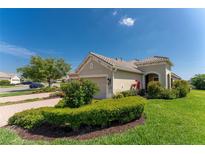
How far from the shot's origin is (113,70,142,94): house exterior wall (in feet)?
48.1

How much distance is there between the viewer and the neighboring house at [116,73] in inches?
578

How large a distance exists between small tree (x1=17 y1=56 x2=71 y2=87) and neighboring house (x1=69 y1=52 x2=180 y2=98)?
11.8 metres

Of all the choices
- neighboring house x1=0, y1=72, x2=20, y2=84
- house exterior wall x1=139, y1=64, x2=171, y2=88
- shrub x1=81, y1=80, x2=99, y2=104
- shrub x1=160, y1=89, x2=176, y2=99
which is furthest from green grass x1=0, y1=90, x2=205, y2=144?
A: neighboring house x1=0, y1=72, x2=20, y2=84

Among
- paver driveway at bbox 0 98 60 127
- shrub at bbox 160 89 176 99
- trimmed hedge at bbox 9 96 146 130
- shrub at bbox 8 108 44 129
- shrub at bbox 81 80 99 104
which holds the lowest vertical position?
paver driveway at bbox 0 98 60 127

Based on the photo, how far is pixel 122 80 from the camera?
15.7 meters

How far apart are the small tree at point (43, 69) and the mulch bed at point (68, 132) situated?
22.2 m

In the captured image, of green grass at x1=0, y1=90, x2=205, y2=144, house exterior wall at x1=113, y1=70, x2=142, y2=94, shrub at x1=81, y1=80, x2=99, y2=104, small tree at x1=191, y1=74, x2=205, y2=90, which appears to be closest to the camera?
green grass at x1=0, y1=90, x2=205, y2=144

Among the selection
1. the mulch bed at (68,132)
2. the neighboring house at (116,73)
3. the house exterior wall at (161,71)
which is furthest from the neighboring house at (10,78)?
the mulch bed at (68,132)

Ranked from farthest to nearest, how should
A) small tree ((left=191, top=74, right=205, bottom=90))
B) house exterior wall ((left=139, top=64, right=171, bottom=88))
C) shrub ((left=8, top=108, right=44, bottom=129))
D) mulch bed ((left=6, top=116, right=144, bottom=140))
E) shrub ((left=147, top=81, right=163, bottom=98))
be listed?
small tree ((left=191, top=74, right=205, bottom=90)) < house exterior wall ((left=139, top=64, right=171, bottom=88)) < shrub ((left=147, top=81, right=163, bottom=98)) < shrub ((left=8, top=108, right=44, bottom=129)) < mulch bed ((left=6, top=116, right=144, bottom=140))

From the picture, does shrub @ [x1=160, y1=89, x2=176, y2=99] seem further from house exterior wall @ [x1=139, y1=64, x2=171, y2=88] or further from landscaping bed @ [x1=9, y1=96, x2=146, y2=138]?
landscaping bed @ [x1=9, y1=96, x2=146, y2=138]

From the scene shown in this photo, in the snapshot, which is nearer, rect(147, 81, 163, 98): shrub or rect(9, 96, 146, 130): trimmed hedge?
rect(9, 96, 146, 130): trimmed hedge

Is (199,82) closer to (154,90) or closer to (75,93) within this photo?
(154,90)
